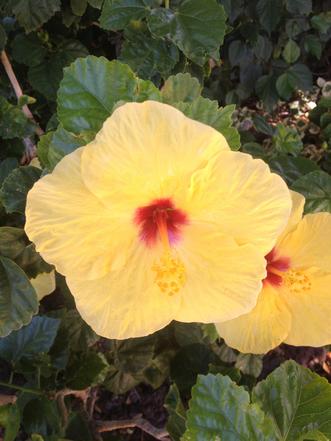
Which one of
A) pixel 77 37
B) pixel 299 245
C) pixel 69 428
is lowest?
pixel 69 428

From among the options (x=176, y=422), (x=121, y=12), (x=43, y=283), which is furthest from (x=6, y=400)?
(x=121, y=12)

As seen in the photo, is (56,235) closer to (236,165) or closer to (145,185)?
(145,185)

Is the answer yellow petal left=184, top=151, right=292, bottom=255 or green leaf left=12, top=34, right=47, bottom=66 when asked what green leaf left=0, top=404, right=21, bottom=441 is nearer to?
yellow petal left=184, top=151, right=292, bottom=255

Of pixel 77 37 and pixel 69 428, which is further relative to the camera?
pixel 77 37

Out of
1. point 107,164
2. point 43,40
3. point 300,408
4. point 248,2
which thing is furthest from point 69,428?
point 248,2

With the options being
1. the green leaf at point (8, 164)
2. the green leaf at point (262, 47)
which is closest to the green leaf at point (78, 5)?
the green leaf at point (8, 164)

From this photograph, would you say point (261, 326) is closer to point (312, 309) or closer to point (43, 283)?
point (312, 309)

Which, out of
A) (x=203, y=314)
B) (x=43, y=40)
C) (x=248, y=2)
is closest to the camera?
(x=203, y=314)

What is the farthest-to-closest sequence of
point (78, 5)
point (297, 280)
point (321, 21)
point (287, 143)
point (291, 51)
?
point (291, 51) → point (321, 21) → point (287, 143) → point (78, 5) → point (297, 280)
